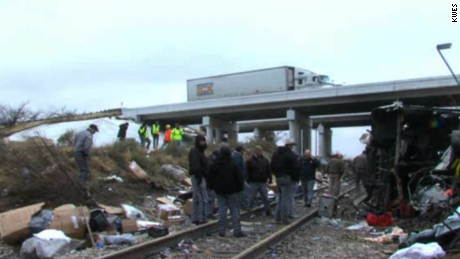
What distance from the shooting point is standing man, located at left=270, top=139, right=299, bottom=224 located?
1156cm

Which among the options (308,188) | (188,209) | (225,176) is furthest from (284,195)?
(308,188)

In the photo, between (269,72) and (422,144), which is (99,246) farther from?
(269,72)

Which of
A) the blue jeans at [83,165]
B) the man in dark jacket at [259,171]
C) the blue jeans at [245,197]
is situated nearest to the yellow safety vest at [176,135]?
the blue jeans at [245,197]

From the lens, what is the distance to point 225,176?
9.89 metres

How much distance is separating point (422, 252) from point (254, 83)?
137 ft

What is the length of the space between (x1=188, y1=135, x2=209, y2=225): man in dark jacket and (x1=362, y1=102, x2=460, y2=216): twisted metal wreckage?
4644mm

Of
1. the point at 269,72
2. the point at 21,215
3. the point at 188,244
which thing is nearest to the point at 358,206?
the point at 188,244

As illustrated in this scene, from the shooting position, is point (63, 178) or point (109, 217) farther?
point (63, 178)

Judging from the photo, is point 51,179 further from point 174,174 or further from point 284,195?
point 174,174

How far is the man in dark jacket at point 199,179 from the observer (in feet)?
36.3

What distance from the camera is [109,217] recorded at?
10938 millimetres

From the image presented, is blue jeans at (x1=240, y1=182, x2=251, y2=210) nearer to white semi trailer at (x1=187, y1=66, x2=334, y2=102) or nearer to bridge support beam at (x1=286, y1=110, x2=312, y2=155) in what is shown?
bridge support beam at (x1=286, y1=110, x2=312, y2=155)

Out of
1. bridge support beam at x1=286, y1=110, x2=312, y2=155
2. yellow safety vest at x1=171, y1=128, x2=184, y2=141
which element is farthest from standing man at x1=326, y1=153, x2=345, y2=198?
bridge support beam at x1=286, y1=110, x2=312, y2=155

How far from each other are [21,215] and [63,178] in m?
3.02
